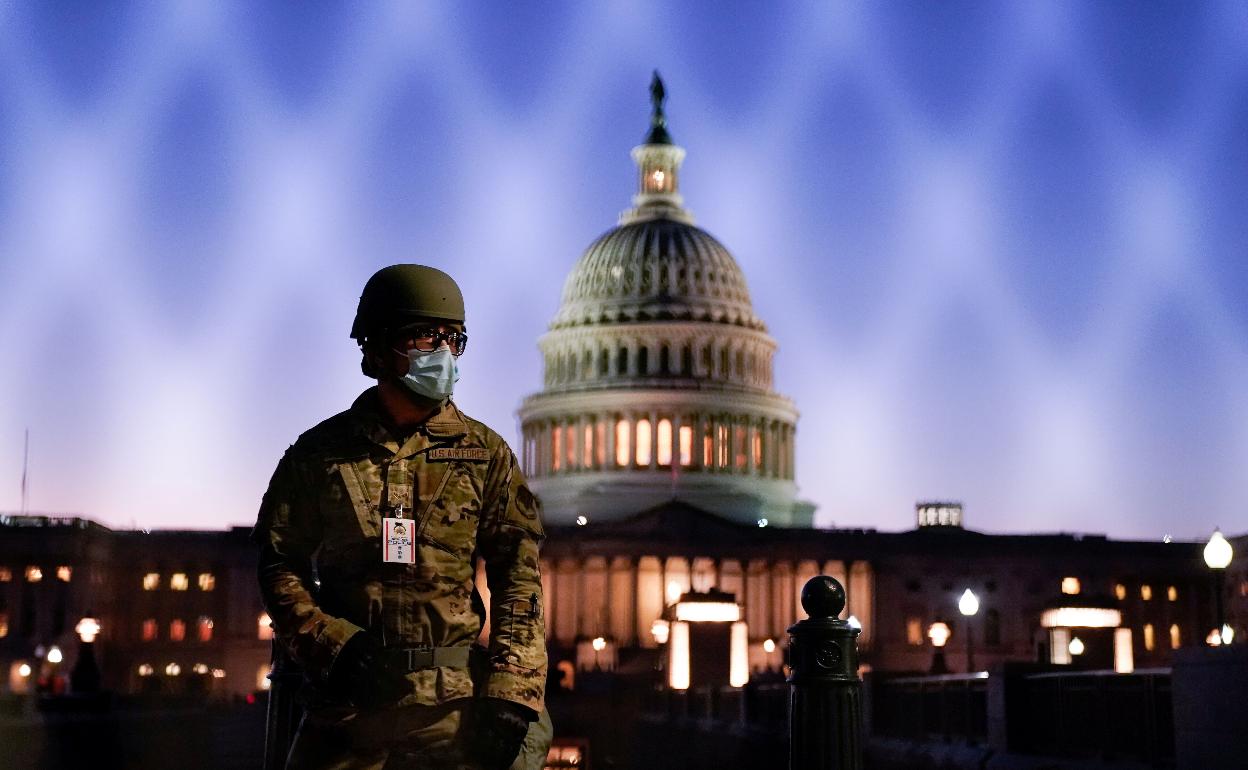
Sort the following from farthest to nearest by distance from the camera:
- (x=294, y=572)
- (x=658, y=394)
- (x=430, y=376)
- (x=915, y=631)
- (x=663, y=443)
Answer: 1. (x=663, y=443)
2. (x=658, y=394)
3. (x=915, y=631)
4. (x=430, y=376)
5. (x=294, y=572)

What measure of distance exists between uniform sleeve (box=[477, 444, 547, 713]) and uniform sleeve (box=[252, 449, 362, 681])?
2.05 ft

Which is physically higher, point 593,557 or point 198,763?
point 593,557

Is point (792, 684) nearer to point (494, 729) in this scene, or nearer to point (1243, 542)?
point (494, 729)

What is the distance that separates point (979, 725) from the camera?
103 feet

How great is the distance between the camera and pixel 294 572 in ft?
Answer: 29.3

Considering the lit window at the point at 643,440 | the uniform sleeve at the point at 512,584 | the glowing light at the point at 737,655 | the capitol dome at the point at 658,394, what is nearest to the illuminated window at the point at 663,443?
the capitol dome at the point at 658,394

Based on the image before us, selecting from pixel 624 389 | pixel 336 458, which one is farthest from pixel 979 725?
pixel 624 389

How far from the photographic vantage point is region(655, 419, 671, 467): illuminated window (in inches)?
5586

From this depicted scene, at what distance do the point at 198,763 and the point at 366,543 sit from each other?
30.1 metres

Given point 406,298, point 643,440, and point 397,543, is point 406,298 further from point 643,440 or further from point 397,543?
point 643,440

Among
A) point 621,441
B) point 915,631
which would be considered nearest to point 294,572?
point 915,631

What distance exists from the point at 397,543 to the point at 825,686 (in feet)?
15.9

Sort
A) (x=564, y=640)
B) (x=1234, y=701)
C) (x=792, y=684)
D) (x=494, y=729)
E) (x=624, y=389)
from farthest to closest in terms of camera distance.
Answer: (x=624, y=389), (x=564, y=640), (x=1234, y=701), (x=792, y=684), (x=494, y=729)

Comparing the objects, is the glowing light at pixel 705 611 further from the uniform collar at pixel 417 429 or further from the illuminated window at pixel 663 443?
the illuminated window at pixel 663 443
